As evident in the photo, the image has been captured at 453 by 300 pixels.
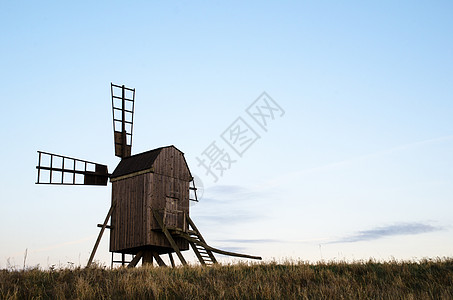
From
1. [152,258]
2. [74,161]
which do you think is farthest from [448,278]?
[74,161]

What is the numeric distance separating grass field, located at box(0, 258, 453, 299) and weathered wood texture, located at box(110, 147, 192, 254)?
7.77 m

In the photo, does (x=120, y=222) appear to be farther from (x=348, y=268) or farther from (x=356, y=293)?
(x=356, y=293)

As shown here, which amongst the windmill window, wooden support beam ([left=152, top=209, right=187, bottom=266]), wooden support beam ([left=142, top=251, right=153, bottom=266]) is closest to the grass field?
wooden support beam ([left=152, top=209, right=187, bottom=266])

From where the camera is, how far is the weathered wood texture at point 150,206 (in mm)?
25577

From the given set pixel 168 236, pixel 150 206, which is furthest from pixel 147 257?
pixel 150 206

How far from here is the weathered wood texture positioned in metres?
25.6

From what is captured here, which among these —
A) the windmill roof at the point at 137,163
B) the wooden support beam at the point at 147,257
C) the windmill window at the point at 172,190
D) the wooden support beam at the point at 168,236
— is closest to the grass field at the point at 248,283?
the wooden support beam at the point at 168,236

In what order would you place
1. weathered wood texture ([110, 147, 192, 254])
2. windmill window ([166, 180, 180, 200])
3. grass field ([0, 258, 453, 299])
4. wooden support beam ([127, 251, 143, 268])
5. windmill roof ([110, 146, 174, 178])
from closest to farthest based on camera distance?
grass field ([0, 258, 453, 299]), weathered wood texture ([110, 147, 192, 254]), wooden support beam ([127, 251, 143, 268]), windmill roof ([110, 146, 174, 178]), windmill window ([166, 180, 180, 200])

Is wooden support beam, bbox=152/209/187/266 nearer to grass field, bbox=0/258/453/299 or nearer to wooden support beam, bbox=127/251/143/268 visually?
wooden support beam, bbox=127/251/143/268

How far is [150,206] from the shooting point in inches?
1006

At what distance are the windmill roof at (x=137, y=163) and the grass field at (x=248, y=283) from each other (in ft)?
30.7

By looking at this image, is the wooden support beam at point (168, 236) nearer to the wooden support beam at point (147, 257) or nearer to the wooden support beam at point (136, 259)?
the wooden support beam at point (147, 257)

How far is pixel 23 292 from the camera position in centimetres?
1344

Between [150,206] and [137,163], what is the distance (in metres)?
2.88
